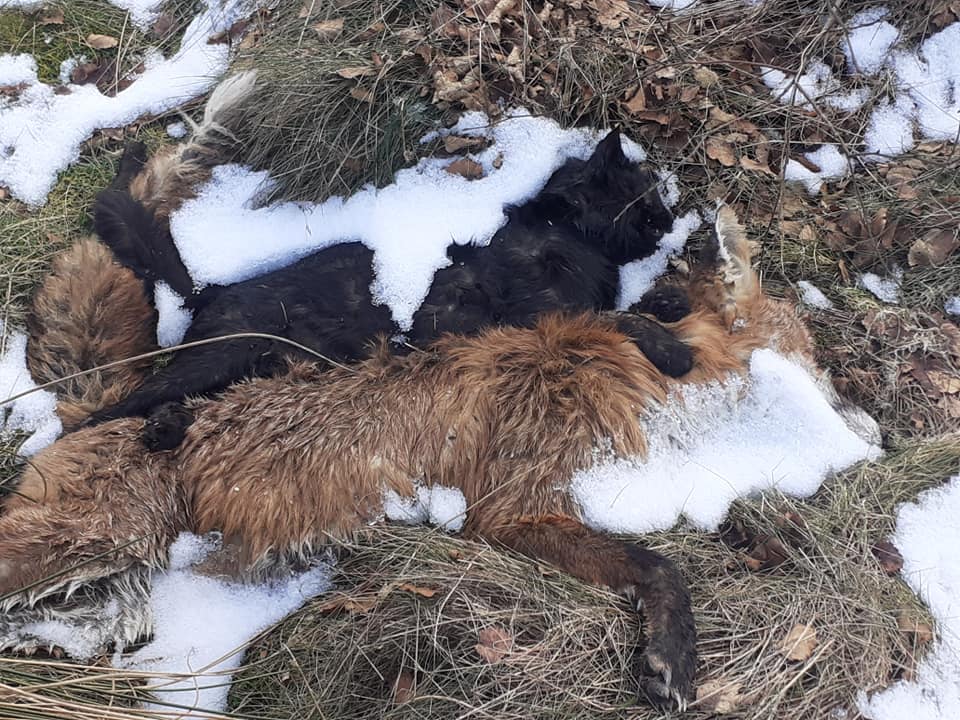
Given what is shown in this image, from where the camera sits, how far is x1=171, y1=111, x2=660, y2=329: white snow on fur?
358cm

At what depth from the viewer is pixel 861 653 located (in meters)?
2.76

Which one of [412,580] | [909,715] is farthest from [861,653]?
[412,580]

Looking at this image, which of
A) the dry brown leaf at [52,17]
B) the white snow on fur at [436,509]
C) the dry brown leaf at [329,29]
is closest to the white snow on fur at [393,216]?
the dry brown leaf at [329,29]

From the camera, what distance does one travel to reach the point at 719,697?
2.68 m

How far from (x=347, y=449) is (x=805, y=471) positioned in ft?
7.04

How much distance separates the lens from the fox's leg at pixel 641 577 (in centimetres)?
265

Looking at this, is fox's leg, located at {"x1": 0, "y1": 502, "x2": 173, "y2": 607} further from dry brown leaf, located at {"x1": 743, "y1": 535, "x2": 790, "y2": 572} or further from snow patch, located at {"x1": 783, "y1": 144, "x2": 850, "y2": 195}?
snow patch, located at {"x1": 783, "y1": 144, "x2": 850, "y2": 195}

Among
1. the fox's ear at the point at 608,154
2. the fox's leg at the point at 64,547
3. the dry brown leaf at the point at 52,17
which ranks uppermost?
the dry brown leaf at the point at 52,17

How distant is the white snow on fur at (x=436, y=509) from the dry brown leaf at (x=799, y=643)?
4.75 ft

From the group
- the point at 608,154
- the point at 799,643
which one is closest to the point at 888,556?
the point at 799,643

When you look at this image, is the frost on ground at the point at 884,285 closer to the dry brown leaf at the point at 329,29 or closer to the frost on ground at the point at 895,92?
the frost on ground at the point at 895,92

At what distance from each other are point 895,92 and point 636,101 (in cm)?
155

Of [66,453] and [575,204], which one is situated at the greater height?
[575,204]

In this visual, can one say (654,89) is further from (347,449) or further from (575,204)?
(347,449)
